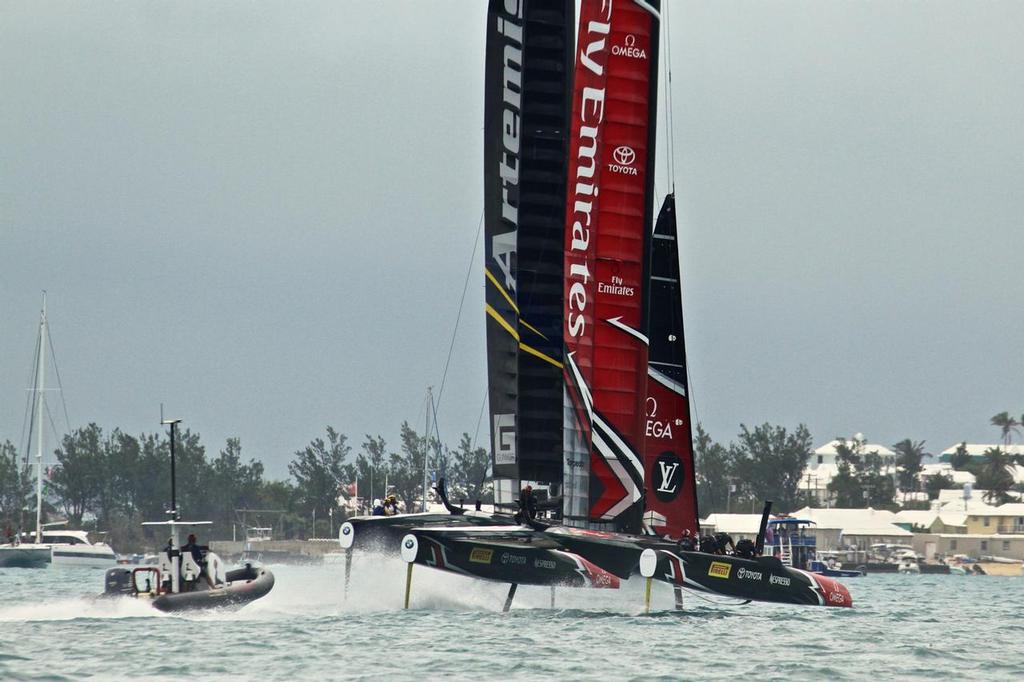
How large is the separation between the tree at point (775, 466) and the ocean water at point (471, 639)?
101 m

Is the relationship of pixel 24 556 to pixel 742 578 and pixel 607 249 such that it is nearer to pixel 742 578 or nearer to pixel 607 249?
pixel 607 249

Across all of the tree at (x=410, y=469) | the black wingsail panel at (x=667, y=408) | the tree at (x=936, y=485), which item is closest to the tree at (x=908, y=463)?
the tree at (x=936, y=485)

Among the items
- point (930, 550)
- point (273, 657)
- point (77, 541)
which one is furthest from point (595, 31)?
point (930, 550)

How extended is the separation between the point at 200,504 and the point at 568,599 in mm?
104093

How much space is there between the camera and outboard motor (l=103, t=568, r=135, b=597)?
1073 inches

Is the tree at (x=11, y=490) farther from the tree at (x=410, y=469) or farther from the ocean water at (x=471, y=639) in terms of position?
the ocean water at (x=471, y=639)

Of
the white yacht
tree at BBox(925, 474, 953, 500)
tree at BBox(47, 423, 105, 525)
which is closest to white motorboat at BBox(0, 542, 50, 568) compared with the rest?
the white yacht

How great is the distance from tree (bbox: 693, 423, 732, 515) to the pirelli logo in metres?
106

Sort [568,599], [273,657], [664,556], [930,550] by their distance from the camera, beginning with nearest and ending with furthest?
[273,657] < [664,556] < [568,599] < [930,550]

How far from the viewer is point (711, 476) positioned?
137625 mm

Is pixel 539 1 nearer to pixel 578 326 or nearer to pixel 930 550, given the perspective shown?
pixel 578 326

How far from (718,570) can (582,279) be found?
21.1ft

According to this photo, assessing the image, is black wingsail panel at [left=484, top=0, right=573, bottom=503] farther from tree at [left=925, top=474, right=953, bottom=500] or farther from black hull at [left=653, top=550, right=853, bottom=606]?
tree at [left=925, top=474, right=953, bottom=500]

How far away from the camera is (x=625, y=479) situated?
32312 millimetres
